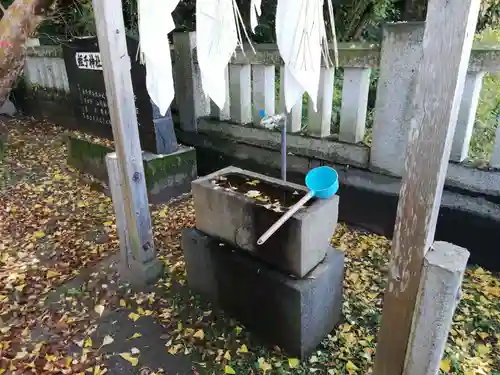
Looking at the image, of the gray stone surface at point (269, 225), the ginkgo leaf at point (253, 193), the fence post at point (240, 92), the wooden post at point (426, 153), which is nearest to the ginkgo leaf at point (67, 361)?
the gray stone surface at point (269, 225)

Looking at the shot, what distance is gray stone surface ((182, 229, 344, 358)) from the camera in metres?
2.79

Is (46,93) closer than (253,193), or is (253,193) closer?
(253,193)

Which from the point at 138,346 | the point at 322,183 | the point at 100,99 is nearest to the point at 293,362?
the point at 138,346

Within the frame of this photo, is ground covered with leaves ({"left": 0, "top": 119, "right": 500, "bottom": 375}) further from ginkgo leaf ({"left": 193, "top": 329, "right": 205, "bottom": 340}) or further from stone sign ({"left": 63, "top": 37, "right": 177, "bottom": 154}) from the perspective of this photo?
stone sign ({"left": 63, "top": 37, "right": 177, "bottom": 154})

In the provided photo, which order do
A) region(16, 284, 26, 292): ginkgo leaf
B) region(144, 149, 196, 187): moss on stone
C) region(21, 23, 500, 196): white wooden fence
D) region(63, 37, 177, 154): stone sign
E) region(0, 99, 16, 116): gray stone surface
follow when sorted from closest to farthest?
region(21, 23, 500, 196): white wooden fence
region(16, 284, 26, 292): ginkgo leaf
region(63, 37, 177, 154): stone sign
region(144, 149, 196, 187): moss on stone
region(0, 99, 16, 116): gray stone surface

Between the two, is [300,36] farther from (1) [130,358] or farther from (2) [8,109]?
(2) [8,109]

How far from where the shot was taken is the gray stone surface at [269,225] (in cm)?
268

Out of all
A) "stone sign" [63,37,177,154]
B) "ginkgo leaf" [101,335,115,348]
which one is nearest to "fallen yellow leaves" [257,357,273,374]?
"ginkgo leaf" [101,335,115,348]

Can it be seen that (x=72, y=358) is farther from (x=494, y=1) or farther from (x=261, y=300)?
(x=494, y=1)

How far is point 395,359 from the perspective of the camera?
2070mm

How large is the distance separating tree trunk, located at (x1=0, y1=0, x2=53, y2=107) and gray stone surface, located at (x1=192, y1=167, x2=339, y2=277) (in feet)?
14.4

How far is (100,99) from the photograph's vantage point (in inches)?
243

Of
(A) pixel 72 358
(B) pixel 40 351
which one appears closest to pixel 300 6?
(A) pixel 72 358

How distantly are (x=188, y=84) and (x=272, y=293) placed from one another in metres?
4.17
